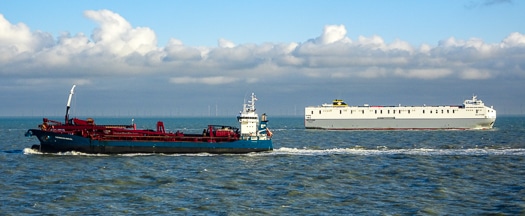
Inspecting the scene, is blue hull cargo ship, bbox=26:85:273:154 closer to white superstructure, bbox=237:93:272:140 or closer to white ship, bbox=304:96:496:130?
white superstructure, bbox=237:93:272:140

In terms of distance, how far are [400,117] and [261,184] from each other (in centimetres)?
10009

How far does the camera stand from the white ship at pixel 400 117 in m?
134

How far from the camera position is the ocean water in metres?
32.4

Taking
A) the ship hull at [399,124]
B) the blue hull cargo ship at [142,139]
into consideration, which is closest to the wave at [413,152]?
the blue hull cargo ship at [142,139]

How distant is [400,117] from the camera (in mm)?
136750

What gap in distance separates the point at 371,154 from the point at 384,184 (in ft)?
76.7

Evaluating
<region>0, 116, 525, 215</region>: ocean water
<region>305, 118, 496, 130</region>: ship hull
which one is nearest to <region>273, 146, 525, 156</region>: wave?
<region>0, 116, 525, 215</region>: ocean water

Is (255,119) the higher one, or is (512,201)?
(255,119)

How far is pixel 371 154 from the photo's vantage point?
6419cm

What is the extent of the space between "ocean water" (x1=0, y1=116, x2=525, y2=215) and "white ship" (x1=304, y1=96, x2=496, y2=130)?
74.2 meters

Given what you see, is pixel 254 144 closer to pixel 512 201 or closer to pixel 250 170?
pixel 250 170

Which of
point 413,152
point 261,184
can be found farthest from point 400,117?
point 261,184

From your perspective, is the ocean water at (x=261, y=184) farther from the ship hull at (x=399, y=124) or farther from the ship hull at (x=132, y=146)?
the ship hull at (x=399, y=124)

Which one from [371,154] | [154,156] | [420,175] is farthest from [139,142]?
[420,175]
